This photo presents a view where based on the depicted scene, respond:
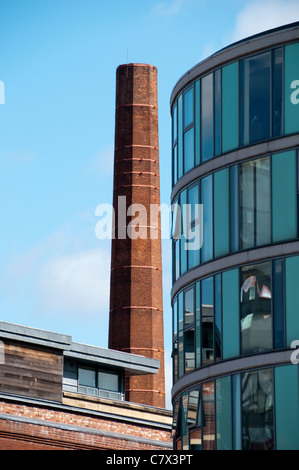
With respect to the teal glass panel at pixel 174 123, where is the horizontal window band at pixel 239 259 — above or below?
below

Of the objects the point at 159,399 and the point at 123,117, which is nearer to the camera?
the point at 159,399

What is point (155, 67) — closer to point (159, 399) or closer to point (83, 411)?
point (159, 399)

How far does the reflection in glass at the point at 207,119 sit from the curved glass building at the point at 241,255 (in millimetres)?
35

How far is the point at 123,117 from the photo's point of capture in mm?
60156

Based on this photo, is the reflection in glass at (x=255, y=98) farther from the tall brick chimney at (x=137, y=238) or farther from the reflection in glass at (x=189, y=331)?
the tall brick chimney at (x=137, y=238)

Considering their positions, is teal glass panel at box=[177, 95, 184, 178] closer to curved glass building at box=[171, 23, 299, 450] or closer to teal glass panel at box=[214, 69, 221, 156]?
curved glass building at box=[171, 23, 299, 450]

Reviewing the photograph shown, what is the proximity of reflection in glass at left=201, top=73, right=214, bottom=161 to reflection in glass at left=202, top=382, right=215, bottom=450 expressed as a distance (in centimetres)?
668

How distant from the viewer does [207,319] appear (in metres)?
30.0

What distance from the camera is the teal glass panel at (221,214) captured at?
29.7m

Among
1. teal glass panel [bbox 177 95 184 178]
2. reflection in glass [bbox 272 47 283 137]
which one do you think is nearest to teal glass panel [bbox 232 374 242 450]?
reflection in glass [bbox 272 47 283 137]

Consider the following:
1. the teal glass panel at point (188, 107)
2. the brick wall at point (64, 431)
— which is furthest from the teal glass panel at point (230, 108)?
the brick wall at point (64, 431)
